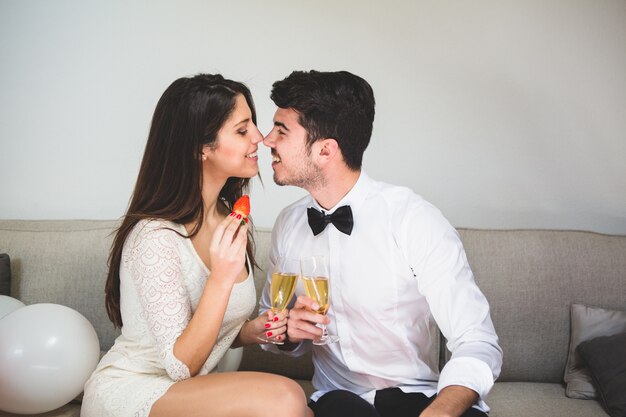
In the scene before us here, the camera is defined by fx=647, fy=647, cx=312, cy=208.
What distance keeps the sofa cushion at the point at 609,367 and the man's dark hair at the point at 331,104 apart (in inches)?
47.6

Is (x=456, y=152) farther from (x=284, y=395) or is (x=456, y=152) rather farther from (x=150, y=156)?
(x=284, y=395)

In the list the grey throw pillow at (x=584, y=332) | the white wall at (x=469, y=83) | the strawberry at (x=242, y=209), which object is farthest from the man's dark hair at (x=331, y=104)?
the grey throw pillow at (x=584, y=332)

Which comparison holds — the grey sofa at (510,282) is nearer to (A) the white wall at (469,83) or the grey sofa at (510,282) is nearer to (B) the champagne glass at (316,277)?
(A) the white wall at (469,83)

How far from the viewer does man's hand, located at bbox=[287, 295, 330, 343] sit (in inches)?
74.2

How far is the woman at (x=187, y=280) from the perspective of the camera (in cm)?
176

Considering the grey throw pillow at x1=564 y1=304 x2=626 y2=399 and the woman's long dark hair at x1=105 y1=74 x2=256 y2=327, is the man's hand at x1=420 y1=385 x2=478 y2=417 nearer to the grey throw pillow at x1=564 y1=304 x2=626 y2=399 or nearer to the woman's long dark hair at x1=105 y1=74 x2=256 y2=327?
the woman's long dark hair at x1=105 y1=74 x2=256 y2=327

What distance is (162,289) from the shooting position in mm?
1845

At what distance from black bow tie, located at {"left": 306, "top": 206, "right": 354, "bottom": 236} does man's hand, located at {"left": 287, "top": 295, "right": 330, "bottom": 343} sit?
A: 35 centimetres

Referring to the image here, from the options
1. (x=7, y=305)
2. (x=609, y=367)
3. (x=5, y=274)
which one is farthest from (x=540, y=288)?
(x=5, y=274)

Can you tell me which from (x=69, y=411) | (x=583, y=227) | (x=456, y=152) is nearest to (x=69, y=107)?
(x=69, y=411)

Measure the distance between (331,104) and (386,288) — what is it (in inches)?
25.9

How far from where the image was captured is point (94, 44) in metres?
3.32

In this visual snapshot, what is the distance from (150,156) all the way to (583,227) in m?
2.23

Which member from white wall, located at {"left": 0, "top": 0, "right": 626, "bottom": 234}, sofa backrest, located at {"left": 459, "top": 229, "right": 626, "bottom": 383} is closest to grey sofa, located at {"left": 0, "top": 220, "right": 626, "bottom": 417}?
sofa backrest, located at {"left": 459, "top": 229, "right": 626, "bottom": 383}
